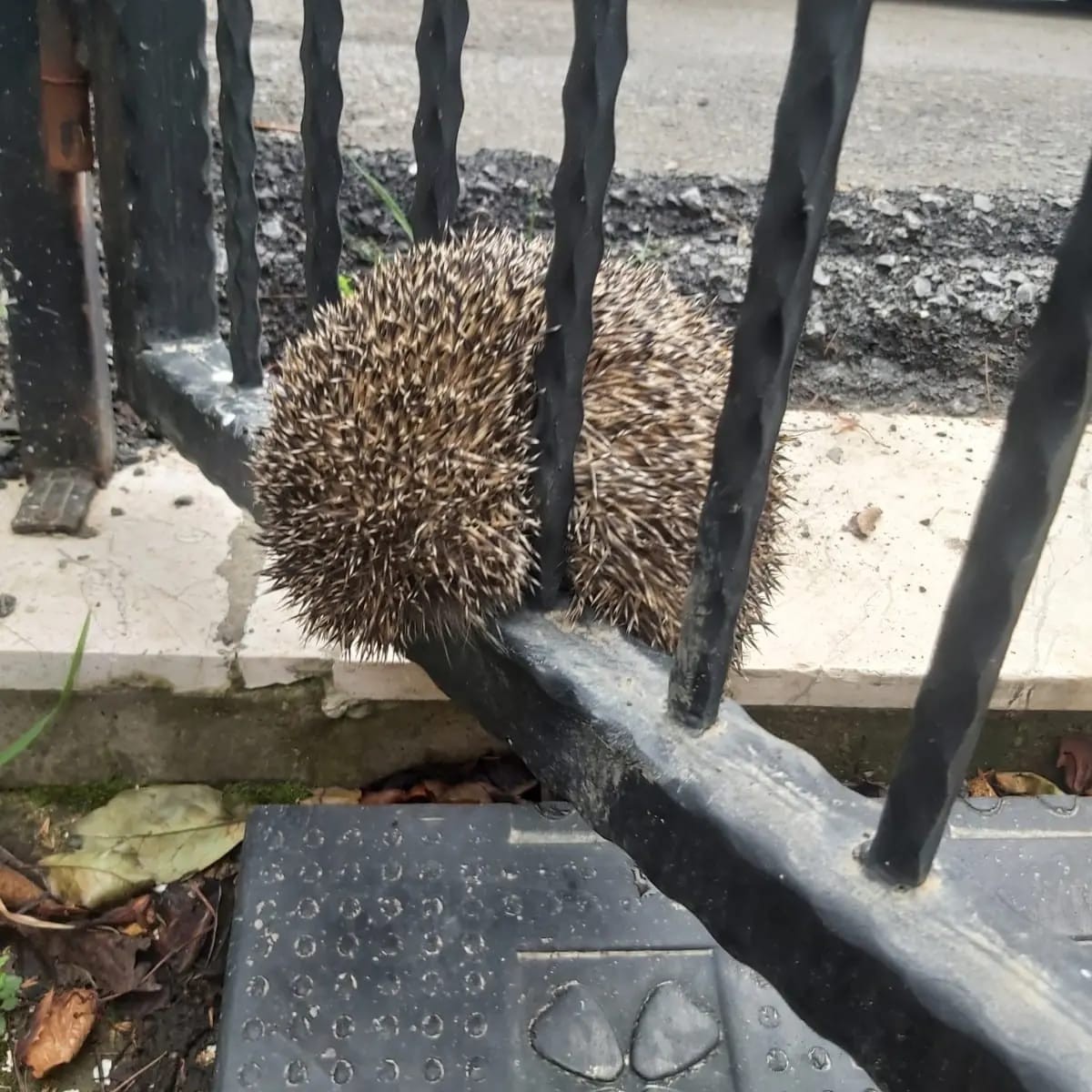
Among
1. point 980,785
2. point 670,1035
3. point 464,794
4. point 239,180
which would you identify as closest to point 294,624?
point 464,794

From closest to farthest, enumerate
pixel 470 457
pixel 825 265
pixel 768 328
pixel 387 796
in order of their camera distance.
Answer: pixel 768 328, pixel 470 457, pixel 387 796, pixel 825 265

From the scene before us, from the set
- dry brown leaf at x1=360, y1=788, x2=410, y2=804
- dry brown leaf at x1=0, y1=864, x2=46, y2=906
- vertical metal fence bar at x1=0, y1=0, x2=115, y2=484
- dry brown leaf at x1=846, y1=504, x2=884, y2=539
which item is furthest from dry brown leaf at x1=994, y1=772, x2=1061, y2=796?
vertical metal fence bar at x1=0, y1=0, x2=115, y2=484

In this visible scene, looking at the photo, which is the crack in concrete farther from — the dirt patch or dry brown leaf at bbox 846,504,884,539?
dry brown leaf at bbox 846,504,884,539

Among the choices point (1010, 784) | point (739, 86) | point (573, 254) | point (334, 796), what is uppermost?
point (573, 254)

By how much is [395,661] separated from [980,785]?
3.11 ft

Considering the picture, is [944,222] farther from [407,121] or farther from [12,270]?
[12,270]

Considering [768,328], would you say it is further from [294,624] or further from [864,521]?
[864,521]

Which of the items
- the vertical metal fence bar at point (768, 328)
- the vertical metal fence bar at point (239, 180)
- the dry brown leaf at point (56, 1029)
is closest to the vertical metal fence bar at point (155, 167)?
the vertical metal fence bar at point (239, 180)

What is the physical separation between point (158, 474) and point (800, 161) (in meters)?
1.53

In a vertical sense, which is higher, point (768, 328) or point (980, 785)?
point (768, 328)

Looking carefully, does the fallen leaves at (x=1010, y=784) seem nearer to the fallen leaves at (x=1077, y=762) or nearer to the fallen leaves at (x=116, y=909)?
the fallen leaves at (x=1077, y=762)

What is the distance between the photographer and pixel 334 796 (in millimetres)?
1744

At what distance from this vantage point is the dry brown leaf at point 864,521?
193 centimetres

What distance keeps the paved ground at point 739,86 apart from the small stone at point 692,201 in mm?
183
